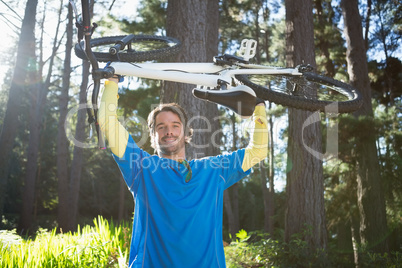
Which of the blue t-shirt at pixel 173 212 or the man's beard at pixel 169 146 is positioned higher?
the man's beard at pixel 169 146

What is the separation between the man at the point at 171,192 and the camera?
178cm

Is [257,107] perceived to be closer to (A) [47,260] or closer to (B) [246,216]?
(A) [47,260]

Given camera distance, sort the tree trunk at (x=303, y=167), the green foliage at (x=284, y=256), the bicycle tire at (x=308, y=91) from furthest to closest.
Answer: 1. the tree trunk at (x=303, y=167)
2. the green foliage at (x=284, y=256)
3. the bicycle tire at (x=308, y=91)

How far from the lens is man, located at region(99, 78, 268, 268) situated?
5.83 feet

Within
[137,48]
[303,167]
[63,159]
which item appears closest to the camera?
[137,48]

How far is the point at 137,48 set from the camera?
3.75 metres

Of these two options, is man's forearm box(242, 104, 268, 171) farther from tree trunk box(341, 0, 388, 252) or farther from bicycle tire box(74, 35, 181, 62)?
tree trunk box(341, 0, 388, 252)

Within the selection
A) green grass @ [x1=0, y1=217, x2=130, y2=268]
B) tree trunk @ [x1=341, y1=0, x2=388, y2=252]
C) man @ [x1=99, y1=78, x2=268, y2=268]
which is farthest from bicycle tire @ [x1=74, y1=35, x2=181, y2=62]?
tree trunk @ [x1=341, y1=0, x2=388, y2=252]

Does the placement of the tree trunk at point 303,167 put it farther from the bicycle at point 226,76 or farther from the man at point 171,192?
the man at point 171,192

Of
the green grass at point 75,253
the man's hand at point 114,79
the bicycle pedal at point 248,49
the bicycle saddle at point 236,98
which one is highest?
the bicycle pedal at point 248,49

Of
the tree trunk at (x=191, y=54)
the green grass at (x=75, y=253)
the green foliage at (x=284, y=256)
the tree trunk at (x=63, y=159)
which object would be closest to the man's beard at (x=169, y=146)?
the tree trunk at (x=191, y=54)

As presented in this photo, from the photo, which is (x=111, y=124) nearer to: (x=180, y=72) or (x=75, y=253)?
(x=180, y=72)

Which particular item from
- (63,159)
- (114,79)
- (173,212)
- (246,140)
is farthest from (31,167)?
(173,212)

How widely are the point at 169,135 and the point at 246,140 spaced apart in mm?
17750
